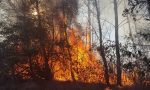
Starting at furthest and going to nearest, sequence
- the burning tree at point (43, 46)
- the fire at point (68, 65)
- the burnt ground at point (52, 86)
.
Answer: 1. the fire at point (68, 65)
2. the burning tree at point (43, 46)
3. the burnt ground at point (52, 86)

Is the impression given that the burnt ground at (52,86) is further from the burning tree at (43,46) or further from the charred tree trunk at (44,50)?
the charred tree trunk at (44,50)

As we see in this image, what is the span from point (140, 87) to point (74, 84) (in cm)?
613

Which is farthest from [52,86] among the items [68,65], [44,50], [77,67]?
[68,65]

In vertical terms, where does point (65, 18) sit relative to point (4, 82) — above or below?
above

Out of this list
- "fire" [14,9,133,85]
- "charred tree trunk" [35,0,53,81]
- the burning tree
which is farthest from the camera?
"fire" [14,9,133,85]

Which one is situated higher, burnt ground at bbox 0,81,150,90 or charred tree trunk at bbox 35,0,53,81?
charred tree trunk at bbox 35,0,53,81

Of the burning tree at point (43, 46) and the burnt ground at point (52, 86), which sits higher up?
the burning tree at point (43, 46)

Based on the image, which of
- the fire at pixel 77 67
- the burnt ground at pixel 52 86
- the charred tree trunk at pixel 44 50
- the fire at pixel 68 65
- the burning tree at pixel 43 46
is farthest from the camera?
the fire at pixel 77 67

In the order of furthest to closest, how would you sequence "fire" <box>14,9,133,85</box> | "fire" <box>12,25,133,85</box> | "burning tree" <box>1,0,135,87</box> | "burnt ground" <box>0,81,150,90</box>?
"fire" <box>12,25,133,85</box> < "fire" <box>14,9,133,85</box> < "burning tree" <box>1,0,135,87</box> < "burnt ground" <box>0,81,150,90</box>

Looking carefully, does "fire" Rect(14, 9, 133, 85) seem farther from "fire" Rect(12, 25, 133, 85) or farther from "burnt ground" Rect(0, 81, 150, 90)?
"burnt ground" Rect(0, 81, 150, 90)

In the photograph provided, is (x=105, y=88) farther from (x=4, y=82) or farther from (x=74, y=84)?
(x=4, y=82)

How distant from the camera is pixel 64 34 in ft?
122

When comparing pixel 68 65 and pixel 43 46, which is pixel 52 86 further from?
pixel 68 65

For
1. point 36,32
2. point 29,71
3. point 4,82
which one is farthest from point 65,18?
point 4,82
